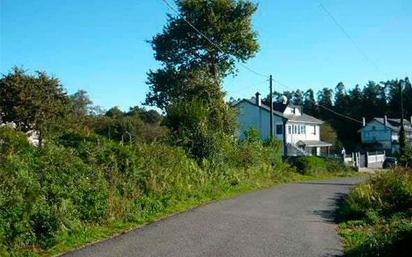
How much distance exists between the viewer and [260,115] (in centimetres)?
6662

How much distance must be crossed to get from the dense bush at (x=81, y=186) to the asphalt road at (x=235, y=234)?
92 cm

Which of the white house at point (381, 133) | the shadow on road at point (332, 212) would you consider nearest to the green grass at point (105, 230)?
the shadow on road at point (332, 212)

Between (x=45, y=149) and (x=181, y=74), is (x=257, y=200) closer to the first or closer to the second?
(x=45, y=149)

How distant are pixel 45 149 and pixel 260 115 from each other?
5533 cm

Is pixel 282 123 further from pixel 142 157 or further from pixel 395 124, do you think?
pixel 142 157

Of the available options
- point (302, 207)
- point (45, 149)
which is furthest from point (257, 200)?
point (45, 149)

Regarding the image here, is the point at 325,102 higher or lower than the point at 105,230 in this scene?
higher

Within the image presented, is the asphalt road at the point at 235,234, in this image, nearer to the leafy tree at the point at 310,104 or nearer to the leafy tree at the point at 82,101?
the leafy tree at the point at 82,101

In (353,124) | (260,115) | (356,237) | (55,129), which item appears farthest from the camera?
(353,124)

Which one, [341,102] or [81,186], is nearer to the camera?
[81,186]

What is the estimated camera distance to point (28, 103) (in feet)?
107

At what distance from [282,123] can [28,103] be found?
39.8 metres

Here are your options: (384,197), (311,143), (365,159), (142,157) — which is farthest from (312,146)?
(142,157)

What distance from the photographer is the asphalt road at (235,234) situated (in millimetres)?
10023
